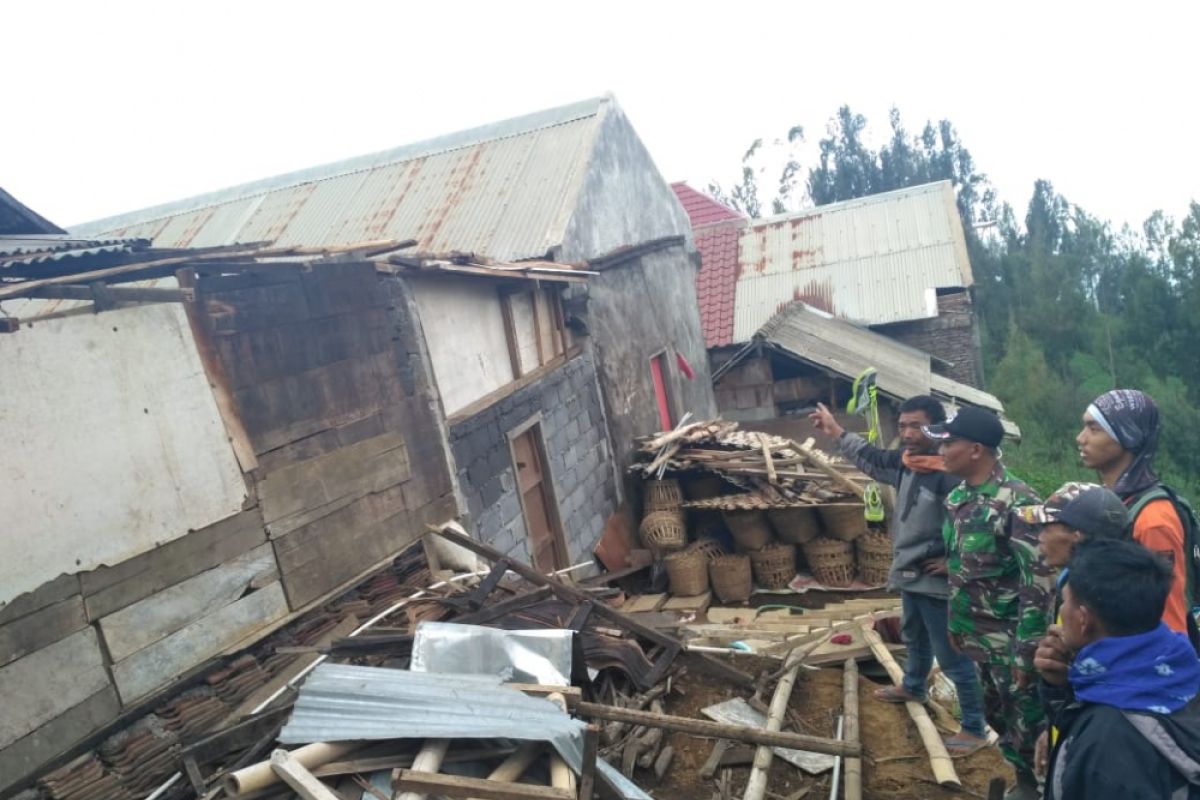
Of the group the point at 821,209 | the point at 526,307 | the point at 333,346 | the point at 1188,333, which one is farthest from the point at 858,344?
the point at 1188,333

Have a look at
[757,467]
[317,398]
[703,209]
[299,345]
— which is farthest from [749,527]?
[703,209]

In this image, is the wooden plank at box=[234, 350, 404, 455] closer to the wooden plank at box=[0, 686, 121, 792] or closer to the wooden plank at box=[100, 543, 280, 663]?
the wooden plank at box=[100, 543, 280, 663]

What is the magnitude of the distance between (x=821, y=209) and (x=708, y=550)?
13.7m

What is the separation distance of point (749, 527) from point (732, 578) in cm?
63

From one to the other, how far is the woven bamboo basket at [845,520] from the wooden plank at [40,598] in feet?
22.9

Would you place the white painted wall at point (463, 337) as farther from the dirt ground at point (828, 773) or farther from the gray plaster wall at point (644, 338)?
the dirt ground at point (828, 773)

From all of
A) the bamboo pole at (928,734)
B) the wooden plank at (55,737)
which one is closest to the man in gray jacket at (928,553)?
the bamboo pole at (928,734)

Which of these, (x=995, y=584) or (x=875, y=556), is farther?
(x=875, y=556)

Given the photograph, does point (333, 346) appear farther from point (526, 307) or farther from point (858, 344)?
point (858, 344)

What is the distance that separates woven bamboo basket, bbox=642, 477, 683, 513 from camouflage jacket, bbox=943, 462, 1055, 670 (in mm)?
5785

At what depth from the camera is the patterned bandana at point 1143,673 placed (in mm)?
1891

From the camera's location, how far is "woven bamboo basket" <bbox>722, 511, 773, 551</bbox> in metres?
8.66

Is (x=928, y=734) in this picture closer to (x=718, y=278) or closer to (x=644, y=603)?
(x=644, y=603)

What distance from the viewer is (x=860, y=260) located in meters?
17.6
